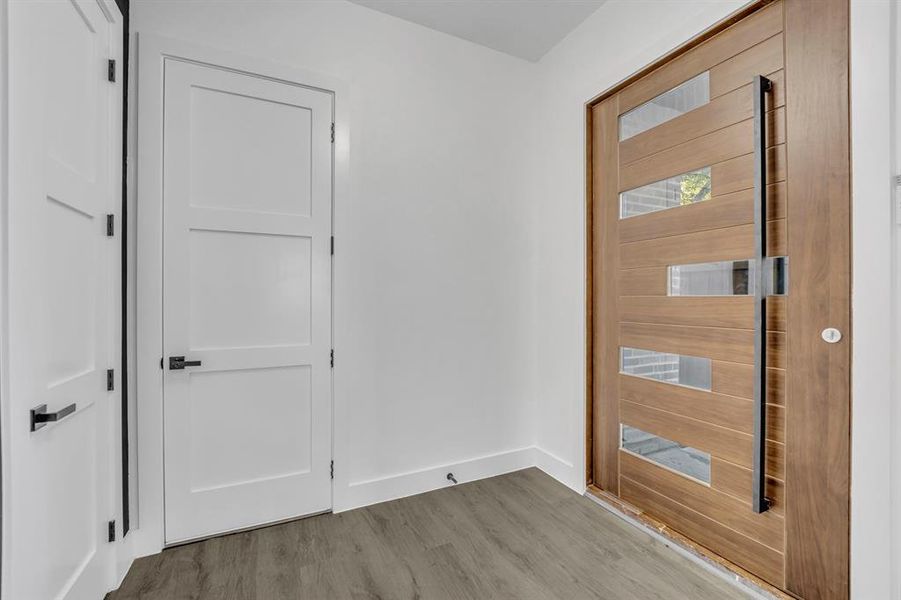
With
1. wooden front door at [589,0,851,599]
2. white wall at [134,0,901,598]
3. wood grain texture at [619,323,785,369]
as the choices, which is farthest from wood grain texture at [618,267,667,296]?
white wall at [134,0,901,598]

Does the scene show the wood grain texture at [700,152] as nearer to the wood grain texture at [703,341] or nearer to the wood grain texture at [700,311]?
the wood grain texture at [700,311]

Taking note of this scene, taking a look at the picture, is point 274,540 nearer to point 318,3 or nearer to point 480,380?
point 480,380

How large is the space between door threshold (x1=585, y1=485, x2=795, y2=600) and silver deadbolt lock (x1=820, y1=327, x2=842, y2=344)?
1011 mm

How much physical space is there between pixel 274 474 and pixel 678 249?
240 cm

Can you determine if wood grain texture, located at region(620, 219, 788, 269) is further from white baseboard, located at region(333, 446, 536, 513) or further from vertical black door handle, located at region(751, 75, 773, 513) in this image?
white baseboard, located at region(333, 446, 536, 513)

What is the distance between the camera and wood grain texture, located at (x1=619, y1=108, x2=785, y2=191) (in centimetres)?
174

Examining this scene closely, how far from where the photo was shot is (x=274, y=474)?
7.48 ft

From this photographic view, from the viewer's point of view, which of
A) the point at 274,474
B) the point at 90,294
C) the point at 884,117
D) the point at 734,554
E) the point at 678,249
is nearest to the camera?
the point at 884,117

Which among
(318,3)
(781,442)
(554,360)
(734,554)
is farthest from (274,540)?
(318,3)

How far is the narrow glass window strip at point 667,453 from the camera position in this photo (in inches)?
79.7

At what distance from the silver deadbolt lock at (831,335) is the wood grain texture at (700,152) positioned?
0.76 meters

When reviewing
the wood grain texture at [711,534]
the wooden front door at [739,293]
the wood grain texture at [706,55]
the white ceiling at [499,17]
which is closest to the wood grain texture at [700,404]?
the wooden front door at [739,293]

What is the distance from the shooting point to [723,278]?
6.27ft

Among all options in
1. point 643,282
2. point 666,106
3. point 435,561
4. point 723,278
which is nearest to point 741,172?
point 723,278
